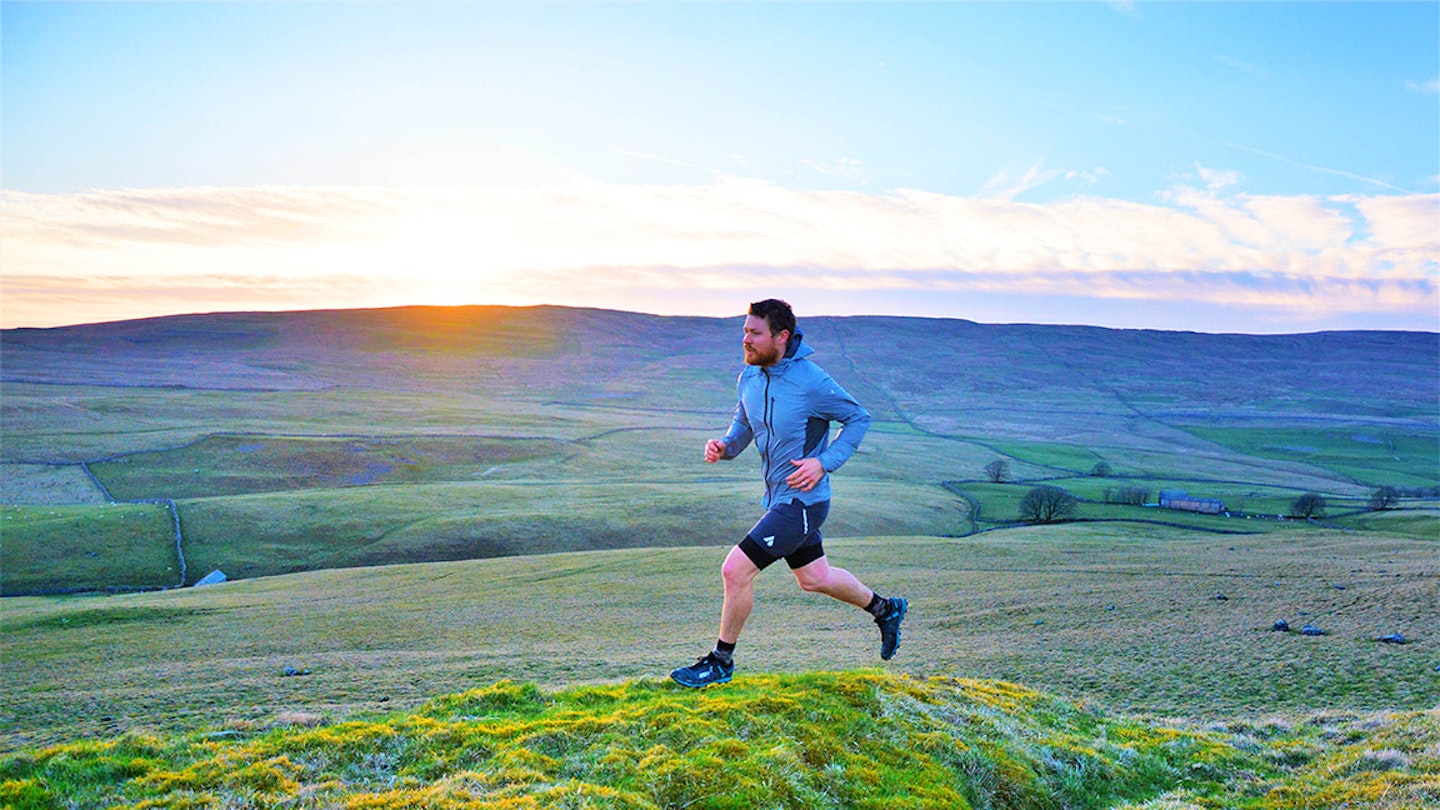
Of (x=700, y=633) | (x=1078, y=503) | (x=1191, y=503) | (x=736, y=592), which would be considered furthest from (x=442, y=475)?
(x=736, y=592)

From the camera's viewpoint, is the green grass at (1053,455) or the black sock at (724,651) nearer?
the black sock at (724,651)

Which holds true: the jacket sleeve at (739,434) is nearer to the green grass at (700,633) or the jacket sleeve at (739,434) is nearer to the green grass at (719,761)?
the green grass at (719,761)

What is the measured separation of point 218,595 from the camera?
4306 centimetres

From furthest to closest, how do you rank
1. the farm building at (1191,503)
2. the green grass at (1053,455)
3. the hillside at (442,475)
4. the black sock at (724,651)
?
the green grass at (1053,455), the farm building at (1191,503), the hillside at (442,475), the black sock at (724,651)

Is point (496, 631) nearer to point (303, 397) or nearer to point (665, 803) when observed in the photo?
point (665, 803)

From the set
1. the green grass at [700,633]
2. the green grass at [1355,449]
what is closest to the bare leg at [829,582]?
the green grass at [700,633]

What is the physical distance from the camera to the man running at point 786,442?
9.59 meters

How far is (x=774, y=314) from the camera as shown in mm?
9562

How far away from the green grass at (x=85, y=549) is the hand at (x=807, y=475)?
56449 millimetres

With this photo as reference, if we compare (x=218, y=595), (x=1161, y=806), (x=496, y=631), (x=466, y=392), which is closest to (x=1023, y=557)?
(x=496, y=631)

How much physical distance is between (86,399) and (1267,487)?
16684cm

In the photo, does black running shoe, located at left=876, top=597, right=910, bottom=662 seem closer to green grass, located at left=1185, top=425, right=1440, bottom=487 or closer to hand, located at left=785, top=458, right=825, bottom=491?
hand, located at left=785, top=458, right=825, bottom=491

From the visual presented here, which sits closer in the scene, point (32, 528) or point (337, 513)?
point (32, 528)

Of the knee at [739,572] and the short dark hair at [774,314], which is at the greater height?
the short dark hair at [774,314]
